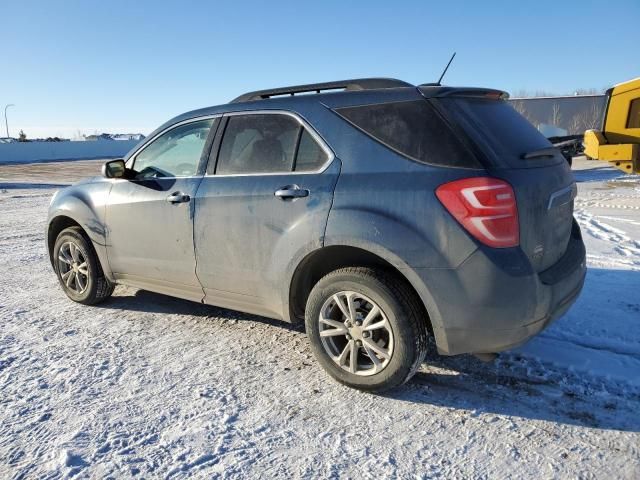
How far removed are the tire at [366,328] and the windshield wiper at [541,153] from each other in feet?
3.29

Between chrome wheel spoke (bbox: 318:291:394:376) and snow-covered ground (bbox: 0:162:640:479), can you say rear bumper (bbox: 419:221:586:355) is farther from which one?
snow-covered ground (bbox: 0:162:640:479)

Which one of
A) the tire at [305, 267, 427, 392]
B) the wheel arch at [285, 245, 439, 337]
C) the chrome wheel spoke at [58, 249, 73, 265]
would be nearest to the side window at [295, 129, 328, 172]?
the wheel arch at [285, 245, 439, 337]

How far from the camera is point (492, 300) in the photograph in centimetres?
260

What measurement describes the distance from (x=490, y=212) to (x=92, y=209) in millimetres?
3437

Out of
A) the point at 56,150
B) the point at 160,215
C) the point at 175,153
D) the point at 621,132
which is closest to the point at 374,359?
the point at 160,215

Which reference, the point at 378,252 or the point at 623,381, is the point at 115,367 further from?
the point at 623,381

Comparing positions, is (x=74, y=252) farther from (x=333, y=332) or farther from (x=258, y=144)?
(x=333, y=332)

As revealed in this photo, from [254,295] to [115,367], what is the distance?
106cm

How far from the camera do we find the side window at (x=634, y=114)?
390 inches

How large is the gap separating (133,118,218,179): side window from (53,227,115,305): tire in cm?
94

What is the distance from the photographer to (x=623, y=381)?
3.03 metres

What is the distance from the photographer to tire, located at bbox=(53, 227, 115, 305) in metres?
4.57

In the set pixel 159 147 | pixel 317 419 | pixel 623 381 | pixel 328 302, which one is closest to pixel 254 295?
pixel 328 302

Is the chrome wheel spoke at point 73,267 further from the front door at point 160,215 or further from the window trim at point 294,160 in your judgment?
the window trim at point 294,160
